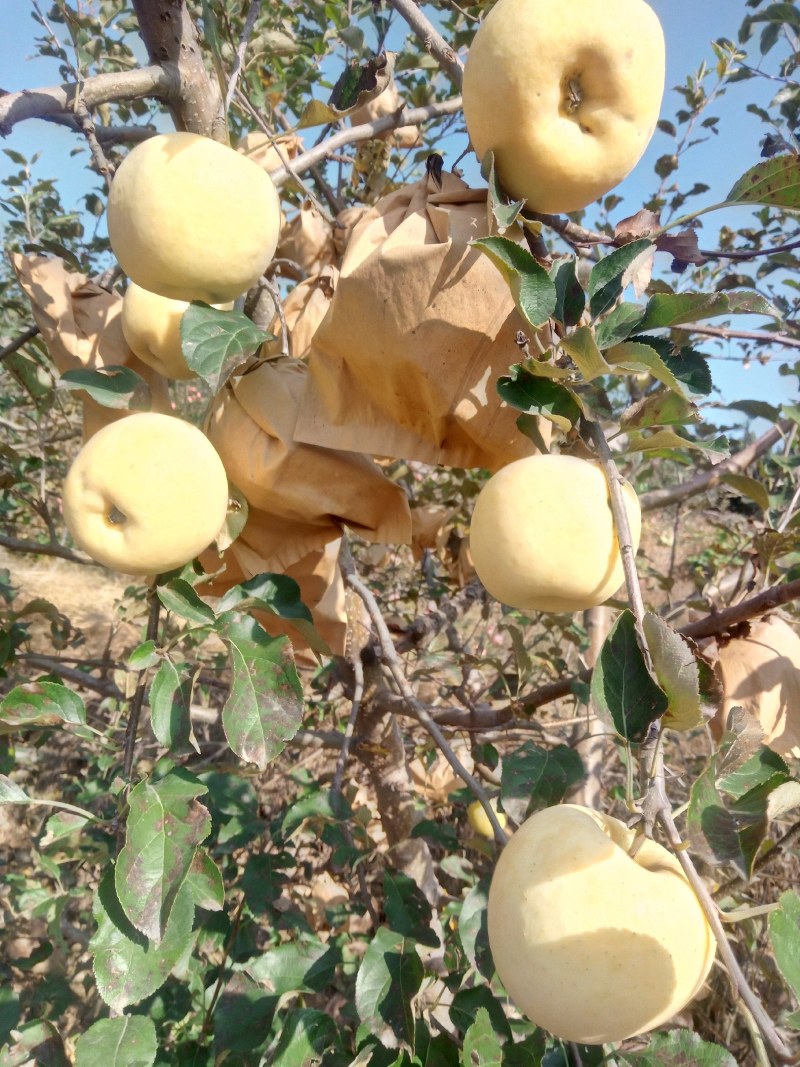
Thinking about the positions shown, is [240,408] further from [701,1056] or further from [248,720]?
[701,1056]

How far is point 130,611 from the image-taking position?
163 centimetres

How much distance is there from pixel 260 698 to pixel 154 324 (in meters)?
0.53

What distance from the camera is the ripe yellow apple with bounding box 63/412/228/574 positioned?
78cm

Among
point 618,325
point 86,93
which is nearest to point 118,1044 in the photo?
point 618,325

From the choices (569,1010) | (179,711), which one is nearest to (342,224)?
(179,711)

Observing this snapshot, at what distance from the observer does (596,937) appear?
1.87 feet

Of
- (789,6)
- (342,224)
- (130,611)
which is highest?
(789,6)

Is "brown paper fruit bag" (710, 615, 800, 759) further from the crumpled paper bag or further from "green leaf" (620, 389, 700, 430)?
the crumpled paper bag

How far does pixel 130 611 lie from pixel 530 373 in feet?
4.17

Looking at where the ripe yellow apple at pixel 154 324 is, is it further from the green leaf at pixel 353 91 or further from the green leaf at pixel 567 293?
the green leaf at pixel 567 293

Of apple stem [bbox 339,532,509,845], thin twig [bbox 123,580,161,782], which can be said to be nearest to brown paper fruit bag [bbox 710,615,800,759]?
apple stem [bbox 339,532,509,845]

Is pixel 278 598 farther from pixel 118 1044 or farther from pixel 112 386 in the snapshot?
pixel 118 1044

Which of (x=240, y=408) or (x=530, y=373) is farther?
(x=240, y=408)

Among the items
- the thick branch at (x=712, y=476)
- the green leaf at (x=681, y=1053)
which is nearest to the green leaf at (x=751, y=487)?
the thick branch at (x=712, y=476)
